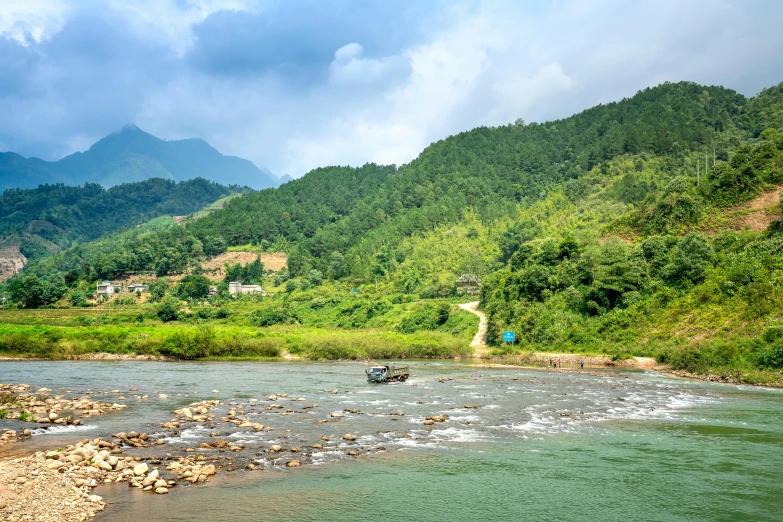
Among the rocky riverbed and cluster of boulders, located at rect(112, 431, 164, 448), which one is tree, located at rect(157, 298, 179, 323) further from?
cluster of boulders, located at rect(112, 431, 164, 448)

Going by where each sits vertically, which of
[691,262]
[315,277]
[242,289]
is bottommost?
[691,262]

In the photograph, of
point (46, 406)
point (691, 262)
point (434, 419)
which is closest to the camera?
point (434, 419)

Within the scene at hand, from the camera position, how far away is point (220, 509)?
16.8m

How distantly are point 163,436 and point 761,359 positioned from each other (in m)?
44.9

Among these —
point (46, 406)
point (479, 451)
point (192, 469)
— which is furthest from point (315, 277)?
point (192, 469)

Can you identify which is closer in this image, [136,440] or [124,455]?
[124,455]

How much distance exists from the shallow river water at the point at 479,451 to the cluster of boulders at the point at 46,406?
1.56 m

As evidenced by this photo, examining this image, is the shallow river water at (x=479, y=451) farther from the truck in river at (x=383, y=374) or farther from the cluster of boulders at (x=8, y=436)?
the truck in river at (x=383, y=374)

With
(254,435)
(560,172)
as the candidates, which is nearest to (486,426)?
(254,435)

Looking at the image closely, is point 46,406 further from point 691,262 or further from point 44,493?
point 691,262

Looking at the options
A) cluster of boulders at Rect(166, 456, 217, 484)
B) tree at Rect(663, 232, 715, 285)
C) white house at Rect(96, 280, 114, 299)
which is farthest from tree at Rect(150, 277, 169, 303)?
cluster of boulders at Rect(166, 456, 217, 484)

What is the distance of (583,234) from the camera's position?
86438mm

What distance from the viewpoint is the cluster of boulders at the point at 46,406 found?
28344mm

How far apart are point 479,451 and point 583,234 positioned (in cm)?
6873
